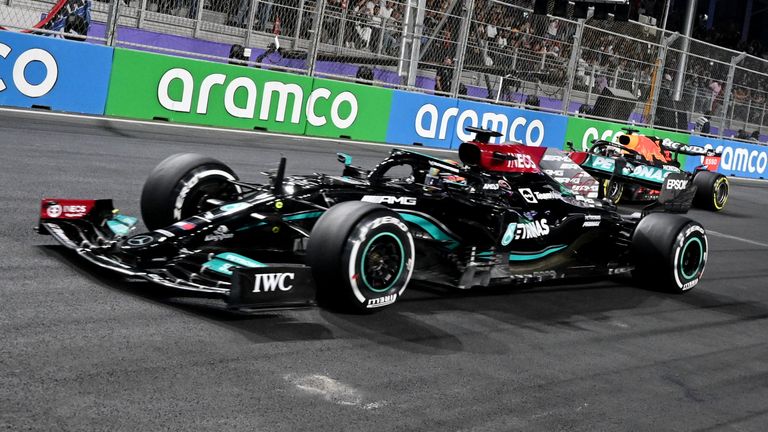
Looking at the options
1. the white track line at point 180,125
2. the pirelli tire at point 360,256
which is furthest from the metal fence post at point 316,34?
the pirelli tire at point 360,256

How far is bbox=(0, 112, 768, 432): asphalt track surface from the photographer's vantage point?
388 centimetres

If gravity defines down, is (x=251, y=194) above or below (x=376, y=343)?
above

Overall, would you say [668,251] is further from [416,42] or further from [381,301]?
[416,42]

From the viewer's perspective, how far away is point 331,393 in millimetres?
4277

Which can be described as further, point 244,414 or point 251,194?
point 251,194

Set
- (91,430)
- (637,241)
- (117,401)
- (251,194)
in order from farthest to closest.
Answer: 1. (637,241)
2. (251,194)
3. (117,401)
4. (91,430)

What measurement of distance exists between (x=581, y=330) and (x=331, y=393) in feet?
8.14

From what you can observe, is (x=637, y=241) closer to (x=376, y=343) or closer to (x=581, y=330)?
(x=581, y=330)

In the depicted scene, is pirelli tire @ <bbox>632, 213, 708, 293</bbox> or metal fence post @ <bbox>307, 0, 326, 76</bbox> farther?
metal fence post @ <bbox>307, 0, 326, 76</bbox>

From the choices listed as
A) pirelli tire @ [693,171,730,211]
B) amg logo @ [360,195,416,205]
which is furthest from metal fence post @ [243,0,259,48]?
amg logo @ [360,195,416,205]

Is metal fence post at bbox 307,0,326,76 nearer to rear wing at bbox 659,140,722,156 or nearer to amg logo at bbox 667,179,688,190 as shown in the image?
rear wing at bbox 659,140,722,156

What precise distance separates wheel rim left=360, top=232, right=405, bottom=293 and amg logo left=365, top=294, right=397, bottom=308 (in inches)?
1.8

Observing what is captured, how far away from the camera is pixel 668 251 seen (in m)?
7.68

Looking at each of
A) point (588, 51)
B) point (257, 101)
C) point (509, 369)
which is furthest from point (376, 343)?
point (588, 51)
